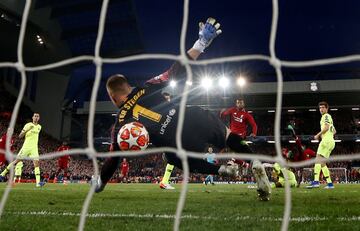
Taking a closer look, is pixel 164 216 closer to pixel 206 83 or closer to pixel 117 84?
pixel 117 84

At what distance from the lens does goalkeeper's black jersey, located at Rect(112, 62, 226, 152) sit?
4.27m

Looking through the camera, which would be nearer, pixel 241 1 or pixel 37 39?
pixel 37 39

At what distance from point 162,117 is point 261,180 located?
1464mm

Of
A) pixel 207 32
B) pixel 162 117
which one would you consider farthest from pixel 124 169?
pixel 207 32

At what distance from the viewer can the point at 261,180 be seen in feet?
15.5

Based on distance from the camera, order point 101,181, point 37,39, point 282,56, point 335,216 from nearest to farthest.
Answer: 1. point 335,216
2. point 101,181
3. point 37,39
4. point 282,56

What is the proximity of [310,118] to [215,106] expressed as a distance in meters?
8.00

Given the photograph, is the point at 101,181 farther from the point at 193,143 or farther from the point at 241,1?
the point at 241,1

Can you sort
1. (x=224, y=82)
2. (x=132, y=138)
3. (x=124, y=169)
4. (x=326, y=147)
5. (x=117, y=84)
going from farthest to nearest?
(x=224, y=82) → (x=124, y=169) → (x=326, y=147) → (x=117, y=84) → (x=132, y=138)

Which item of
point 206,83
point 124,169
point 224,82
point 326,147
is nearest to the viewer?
point 326,147

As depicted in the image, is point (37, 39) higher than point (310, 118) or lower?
higher

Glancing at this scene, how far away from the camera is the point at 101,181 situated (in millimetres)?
4340

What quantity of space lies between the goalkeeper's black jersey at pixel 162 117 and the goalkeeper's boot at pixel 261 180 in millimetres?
678

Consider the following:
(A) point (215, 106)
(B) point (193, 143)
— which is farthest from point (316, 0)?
(B) point (193, 143)
